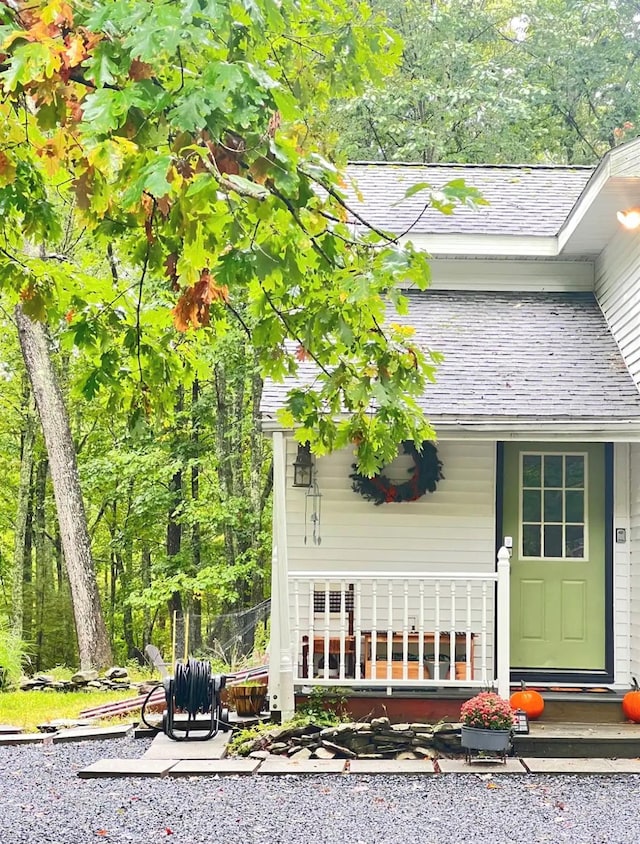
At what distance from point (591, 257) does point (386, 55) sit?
6311 millimetres

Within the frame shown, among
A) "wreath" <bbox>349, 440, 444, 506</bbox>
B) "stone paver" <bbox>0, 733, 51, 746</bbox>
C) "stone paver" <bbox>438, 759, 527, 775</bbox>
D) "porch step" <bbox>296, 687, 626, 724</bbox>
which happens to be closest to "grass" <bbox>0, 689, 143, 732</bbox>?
"stone paver" <bbox>0, 733, 51, 746</bbox>

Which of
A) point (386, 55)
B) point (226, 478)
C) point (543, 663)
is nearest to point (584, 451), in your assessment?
point (543, 663)

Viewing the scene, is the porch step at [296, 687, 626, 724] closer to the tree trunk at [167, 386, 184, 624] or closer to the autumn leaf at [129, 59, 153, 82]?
the autumn leaf at [129, 59, 153, 82]

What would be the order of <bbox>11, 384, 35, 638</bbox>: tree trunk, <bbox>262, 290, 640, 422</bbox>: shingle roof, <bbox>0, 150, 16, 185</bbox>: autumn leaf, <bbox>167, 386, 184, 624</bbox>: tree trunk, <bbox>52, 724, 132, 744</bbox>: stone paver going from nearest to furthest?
<bbox>0, 150, 16, 185</bbox>: autumn leaf < <bbox>262, 290, 640, 422</bbox>: shingle roof < <bbox>52, 724, 132, 744</bbox>: stone paver < <bbox>167, 386, 184, 624</bbox>: tree trunk < <bbox>11, 384, 35, 638</bbox>: tree trunk

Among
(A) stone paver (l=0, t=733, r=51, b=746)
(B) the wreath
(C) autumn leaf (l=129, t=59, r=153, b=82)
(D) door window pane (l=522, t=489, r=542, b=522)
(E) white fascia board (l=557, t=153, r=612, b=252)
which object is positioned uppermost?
(E) white fascia board (l=557, t=153, r=612, b=252)

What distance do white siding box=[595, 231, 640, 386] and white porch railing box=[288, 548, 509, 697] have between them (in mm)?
2388

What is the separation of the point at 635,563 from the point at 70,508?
897 cm

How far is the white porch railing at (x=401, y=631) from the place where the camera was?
7238mm

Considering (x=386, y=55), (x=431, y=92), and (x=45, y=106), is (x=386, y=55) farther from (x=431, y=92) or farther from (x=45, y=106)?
(x=431, y=92)

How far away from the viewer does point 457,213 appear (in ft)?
34.7

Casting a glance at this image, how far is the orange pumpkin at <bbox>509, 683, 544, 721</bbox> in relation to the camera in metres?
7.30

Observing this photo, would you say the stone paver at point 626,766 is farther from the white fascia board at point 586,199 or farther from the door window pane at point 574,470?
the white fascia board at point 586,199

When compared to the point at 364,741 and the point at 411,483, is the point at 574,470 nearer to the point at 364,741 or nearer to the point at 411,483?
the point at 411,483

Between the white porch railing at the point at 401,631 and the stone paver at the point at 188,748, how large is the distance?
73 centimetres
